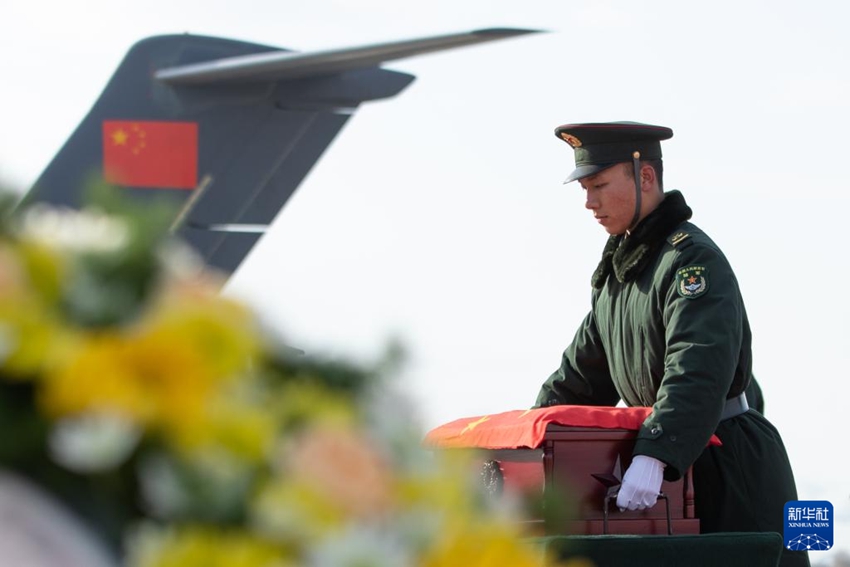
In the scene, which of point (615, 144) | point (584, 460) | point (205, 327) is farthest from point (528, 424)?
point (205, 327)

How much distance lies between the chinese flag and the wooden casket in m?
5.04

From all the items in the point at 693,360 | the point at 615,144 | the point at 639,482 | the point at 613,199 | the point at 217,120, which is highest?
the point at 217,120

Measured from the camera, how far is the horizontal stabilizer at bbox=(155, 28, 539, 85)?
23.5ft

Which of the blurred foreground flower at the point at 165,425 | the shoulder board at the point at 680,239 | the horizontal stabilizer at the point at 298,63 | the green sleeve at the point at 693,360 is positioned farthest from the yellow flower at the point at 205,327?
the horizontal stabilizer at the point at 298,63

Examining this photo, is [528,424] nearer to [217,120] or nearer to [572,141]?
[572,141]

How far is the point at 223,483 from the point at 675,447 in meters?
2.47

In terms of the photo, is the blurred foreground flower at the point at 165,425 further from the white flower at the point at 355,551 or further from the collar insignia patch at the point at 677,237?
the collar insignia patch at the point at 677,237

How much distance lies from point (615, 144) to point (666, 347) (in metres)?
0.59

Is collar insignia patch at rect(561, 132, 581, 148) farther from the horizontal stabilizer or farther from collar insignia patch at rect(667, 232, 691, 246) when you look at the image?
the horizontal stabilizer

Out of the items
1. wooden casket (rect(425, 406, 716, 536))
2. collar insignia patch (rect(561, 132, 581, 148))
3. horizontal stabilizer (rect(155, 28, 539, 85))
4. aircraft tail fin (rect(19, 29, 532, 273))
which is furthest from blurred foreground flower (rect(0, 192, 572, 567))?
aircraft tail fin (rect(19, 29, 532, 273))

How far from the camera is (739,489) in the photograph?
3.08 metres

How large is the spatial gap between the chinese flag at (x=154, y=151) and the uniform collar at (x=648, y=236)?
4737 millimetres

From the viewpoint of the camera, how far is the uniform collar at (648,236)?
10.7 ft

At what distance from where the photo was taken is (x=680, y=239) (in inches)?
125
